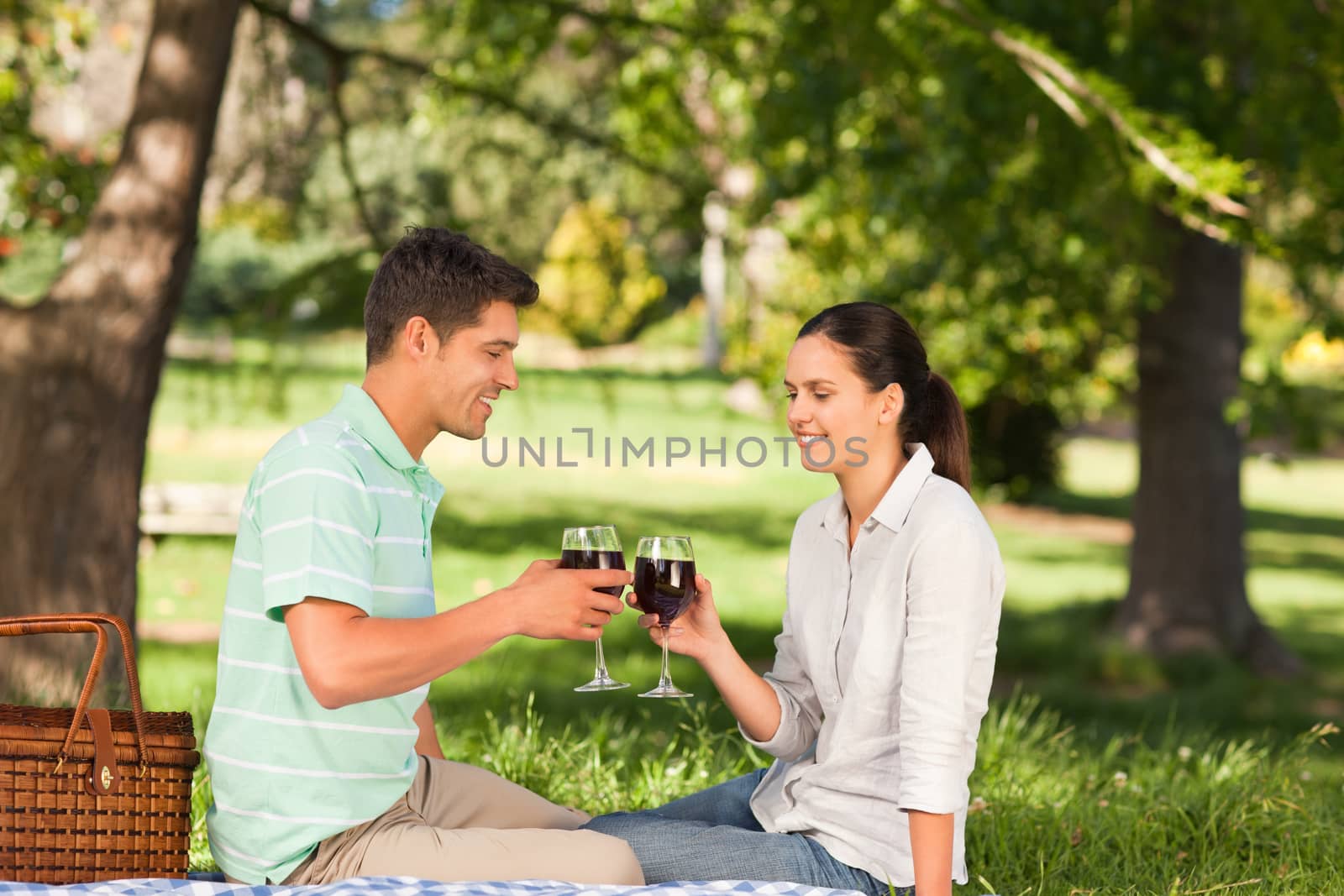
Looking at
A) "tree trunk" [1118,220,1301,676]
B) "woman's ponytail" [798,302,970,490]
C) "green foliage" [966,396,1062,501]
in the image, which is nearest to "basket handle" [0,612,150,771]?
"woman's ponytail" [798,302,970,490]

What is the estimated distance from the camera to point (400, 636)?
2.36 meters

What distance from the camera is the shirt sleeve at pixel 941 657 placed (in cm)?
254

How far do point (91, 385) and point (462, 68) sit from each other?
3.93m

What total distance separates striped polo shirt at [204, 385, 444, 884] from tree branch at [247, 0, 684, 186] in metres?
4.69

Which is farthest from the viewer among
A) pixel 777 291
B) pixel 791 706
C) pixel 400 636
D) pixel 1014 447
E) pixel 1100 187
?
pixel 1014 447

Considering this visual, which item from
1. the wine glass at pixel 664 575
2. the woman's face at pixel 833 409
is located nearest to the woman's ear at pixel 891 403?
the woman's face at pixel 833 409

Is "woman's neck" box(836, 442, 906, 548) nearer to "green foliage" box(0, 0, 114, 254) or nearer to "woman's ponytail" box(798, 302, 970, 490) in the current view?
"woman's ponytail" box(798, 302, 970, 490)

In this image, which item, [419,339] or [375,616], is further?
[419,339]

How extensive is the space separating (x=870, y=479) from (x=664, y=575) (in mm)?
505

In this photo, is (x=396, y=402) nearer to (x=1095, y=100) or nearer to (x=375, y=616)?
(x=375, y=616)

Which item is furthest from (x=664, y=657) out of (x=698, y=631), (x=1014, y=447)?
(x=1014, y=447)

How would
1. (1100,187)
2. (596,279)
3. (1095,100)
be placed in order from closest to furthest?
(1095,100) → (1100,187) → (596,279)

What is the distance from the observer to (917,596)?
8.85ft

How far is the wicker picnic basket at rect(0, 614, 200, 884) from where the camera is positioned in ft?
8.36
